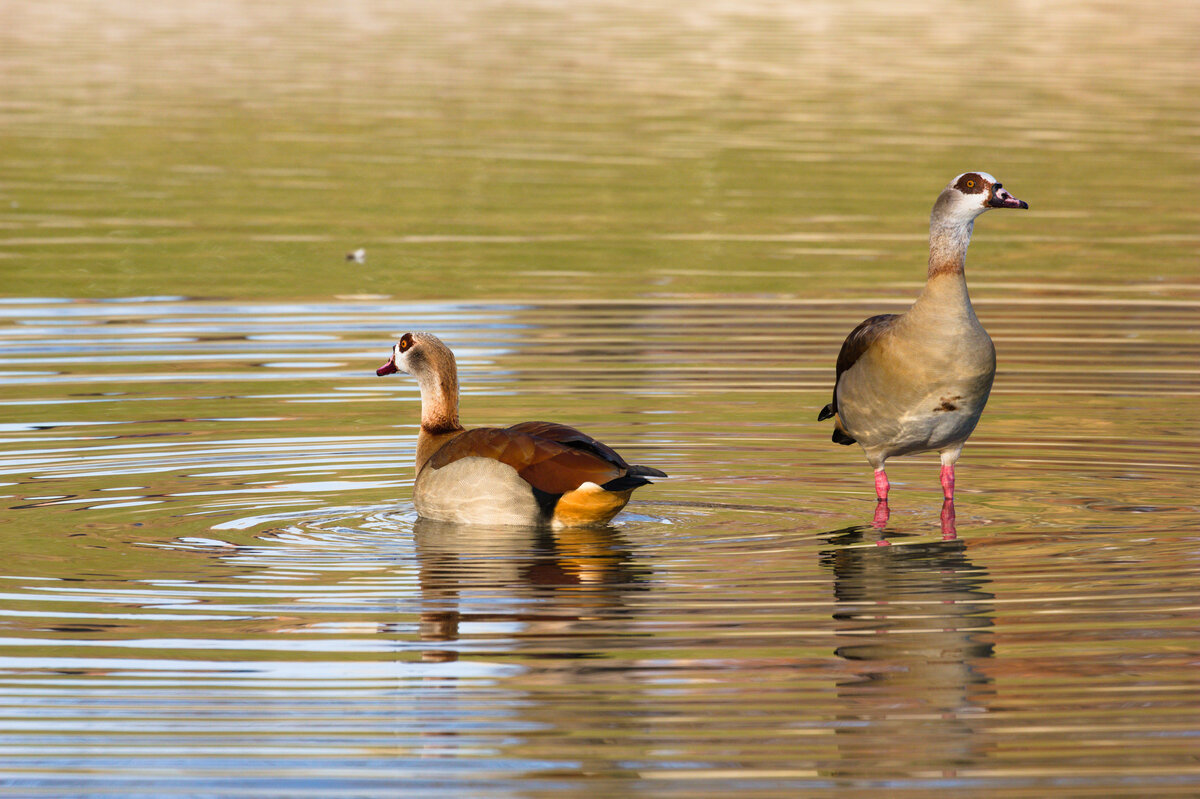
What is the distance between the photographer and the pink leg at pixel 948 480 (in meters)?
12.7

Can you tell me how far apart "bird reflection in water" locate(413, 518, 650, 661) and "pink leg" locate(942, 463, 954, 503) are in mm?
2163

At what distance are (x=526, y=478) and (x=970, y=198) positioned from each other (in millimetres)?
3314

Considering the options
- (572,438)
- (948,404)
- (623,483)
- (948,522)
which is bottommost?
(948,522)

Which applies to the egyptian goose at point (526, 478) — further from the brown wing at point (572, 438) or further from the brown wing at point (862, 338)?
the brown wing at point (862, 338)

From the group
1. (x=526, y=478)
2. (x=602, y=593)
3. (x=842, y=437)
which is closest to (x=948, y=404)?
(x=842, y=437)

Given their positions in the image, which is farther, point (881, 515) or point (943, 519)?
point (881, 515)

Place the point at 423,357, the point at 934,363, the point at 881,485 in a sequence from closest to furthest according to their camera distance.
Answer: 1. the point at 934,363
2. the point at 881,485
3. the point at 423,357

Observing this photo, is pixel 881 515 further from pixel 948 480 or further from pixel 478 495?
pixel 478 495

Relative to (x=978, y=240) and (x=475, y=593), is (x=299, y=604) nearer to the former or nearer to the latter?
(x=475, y=593)

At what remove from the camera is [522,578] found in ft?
35.8

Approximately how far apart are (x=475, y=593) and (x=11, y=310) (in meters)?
12.5

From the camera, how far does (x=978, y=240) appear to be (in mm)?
28984

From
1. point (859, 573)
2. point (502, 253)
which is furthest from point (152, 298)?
point (859, 573)

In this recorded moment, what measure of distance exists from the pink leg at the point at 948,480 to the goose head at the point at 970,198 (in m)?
1.58
